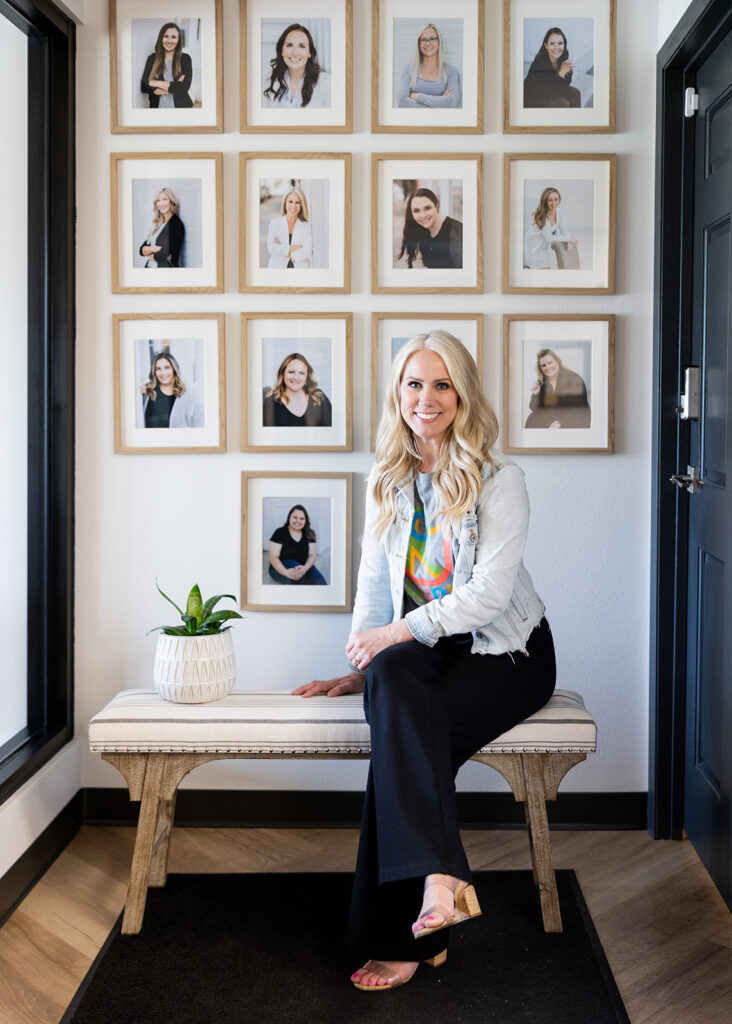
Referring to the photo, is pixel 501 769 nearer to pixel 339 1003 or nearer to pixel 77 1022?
pixel 339 1003

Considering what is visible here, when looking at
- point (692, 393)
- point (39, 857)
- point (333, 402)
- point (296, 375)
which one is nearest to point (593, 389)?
point (692, 393)

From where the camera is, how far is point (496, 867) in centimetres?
248

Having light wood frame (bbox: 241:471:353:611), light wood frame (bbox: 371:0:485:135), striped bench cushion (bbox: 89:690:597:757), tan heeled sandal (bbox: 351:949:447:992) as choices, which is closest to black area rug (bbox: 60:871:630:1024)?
tan heeled sandal (bbox: 351:949:447:992)

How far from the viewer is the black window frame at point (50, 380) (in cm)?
254

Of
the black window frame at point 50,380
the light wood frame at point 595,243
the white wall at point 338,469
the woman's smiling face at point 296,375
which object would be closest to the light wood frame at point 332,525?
the white wall at point 338,469

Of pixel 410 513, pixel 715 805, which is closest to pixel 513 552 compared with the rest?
pixel 410 513

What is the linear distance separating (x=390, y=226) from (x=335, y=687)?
4.21 feet

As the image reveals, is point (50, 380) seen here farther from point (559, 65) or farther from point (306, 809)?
point (559, 65)

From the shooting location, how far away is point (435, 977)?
6.43ft

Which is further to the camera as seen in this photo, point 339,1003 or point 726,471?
point 726,471

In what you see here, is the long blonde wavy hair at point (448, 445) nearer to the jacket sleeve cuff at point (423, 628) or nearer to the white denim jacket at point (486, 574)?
the white denim jacket at point (486, 574)

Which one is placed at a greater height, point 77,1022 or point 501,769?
point 501,769

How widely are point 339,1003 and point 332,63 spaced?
234 cm

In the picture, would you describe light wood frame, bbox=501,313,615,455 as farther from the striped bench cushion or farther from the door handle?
the striped bench cushion
